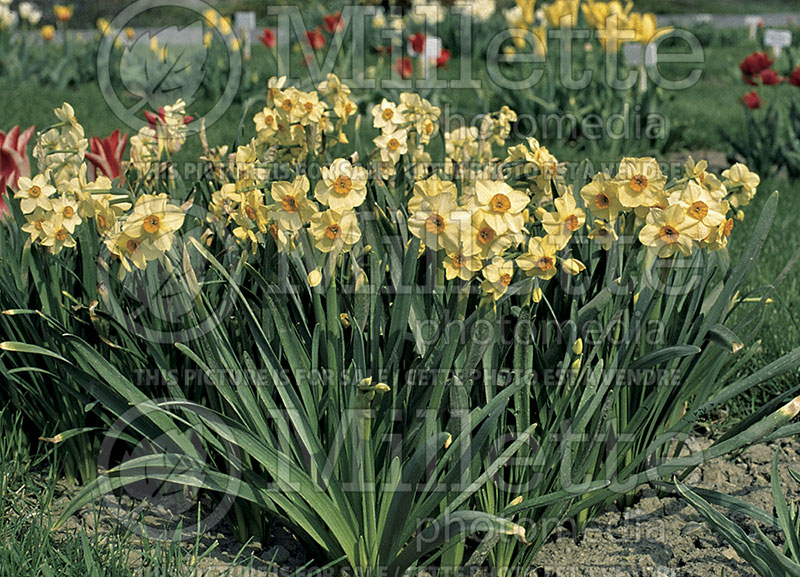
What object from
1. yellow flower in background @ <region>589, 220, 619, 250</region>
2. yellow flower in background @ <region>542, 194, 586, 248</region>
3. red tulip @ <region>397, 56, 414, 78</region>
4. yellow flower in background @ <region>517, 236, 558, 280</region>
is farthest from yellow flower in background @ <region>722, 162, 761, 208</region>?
red tulip @ <region>397, 56, 414, 78</region>

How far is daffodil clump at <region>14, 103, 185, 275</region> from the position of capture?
54.5 inches

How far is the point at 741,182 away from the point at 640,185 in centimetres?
52

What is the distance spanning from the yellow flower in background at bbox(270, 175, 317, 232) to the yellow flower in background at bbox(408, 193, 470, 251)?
21 centimetres

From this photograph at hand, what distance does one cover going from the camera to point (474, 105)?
20.2ft

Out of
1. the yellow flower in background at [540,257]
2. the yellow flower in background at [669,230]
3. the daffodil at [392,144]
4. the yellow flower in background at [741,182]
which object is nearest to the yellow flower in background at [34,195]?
the daffodil at [392,144]

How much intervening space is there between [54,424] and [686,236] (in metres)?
1.51

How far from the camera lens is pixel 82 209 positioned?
1664mm

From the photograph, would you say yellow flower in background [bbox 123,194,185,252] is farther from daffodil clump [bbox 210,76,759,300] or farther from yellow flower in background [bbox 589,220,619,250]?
yellow flower in background [bbox 589,220,619,250]

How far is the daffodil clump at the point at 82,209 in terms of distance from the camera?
1385mm

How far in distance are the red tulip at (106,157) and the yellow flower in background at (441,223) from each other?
1334 mm

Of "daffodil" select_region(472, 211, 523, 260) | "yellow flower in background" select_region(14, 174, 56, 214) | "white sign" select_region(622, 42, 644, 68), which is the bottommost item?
"white sign" select_region(622, 42, 644, 68)

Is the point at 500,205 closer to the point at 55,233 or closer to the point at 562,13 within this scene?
the point at 55,233

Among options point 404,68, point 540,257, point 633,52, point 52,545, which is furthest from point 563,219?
point 404,68

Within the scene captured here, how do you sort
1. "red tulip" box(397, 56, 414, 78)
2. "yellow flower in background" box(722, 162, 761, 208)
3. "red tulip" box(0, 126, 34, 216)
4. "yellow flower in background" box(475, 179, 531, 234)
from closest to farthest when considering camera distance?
"yellow flower in background" box(475, 179, 531, 234)
"yellow flower in background" box(722, 162, 761, 208)
"red tulip" box(0, 126, 34, 216)
"red tulip" box(397, 56, 414, 78)
